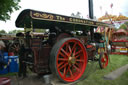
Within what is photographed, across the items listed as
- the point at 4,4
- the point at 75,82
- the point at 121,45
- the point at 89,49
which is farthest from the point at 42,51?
the point at 121,45

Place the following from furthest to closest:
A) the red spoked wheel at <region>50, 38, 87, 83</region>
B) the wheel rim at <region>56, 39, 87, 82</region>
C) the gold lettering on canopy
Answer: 1. the wheel rim at <region>56, 39, 87, 82</region>
2. the red spoked wheel at <region>50, 38, 87, 83</region>
3. the gold lettering on canopy

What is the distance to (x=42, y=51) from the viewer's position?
11.2ft

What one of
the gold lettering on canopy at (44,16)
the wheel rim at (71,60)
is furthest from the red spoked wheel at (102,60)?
the gold lettering on canopy at (44,16)

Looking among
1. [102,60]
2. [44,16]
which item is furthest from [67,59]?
[102,60]

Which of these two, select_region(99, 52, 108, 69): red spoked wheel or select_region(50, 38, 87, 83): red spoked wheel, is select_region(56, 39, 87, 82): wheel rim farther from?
select_region(99, 52, 108, 69): red spoked wheel

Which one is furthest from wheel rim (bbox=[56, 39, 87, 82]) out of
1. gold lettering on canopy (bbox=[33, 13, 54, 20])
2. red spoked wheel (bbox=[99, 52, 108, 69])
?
red spoked wheel (bbox=[99, 52, 108, 69])

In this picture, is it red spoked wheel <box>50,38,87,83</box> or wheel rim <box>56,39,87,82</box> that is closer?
red spoked wheel <box>50,38,87,83</box>

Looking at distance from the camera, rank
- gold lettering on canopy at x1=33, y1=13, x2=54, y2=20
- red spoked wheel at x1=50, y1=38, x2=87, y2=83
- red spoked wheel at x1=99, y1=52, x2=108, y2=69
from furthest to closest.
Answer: red spoked wheel at x1=99, y1=52, x2=108, y2=69 → red spoked wheel at x1=50, y1=38, x2=87, y2=83 → gold lettering on canopy at x1=33, y1=13, x2=54, y2=20

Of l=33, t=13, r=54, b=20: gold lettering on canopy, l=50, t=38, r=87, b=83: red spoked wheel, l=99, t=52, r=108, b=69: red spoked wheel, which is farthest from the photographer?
l=99, t=52, r=108, b=69: red spoked wheel

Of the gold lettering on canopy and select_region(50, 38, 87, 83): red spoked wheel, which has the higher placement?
the gold lettering on canopy

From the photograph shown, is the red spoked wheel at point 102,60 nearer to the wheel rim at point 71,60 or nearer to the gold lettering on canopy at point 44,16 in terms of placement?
the wheel rim at point 71,60

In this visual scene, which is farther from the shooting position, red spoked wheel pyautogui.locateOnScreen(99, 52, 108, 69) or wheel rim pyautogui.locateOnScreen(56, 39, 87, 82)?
red spoked wheel pyautogui.locateOnScreen(99, 52, 108, 69)

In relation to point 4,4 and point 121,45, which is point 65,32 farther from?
point 121,45

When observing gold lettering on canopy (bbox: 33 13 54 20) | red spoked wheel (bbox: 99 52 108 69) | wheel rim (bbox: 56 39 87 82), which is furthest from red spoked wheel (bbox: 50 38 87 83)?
red spoked wheel (bbox: 99 52 108 69)
